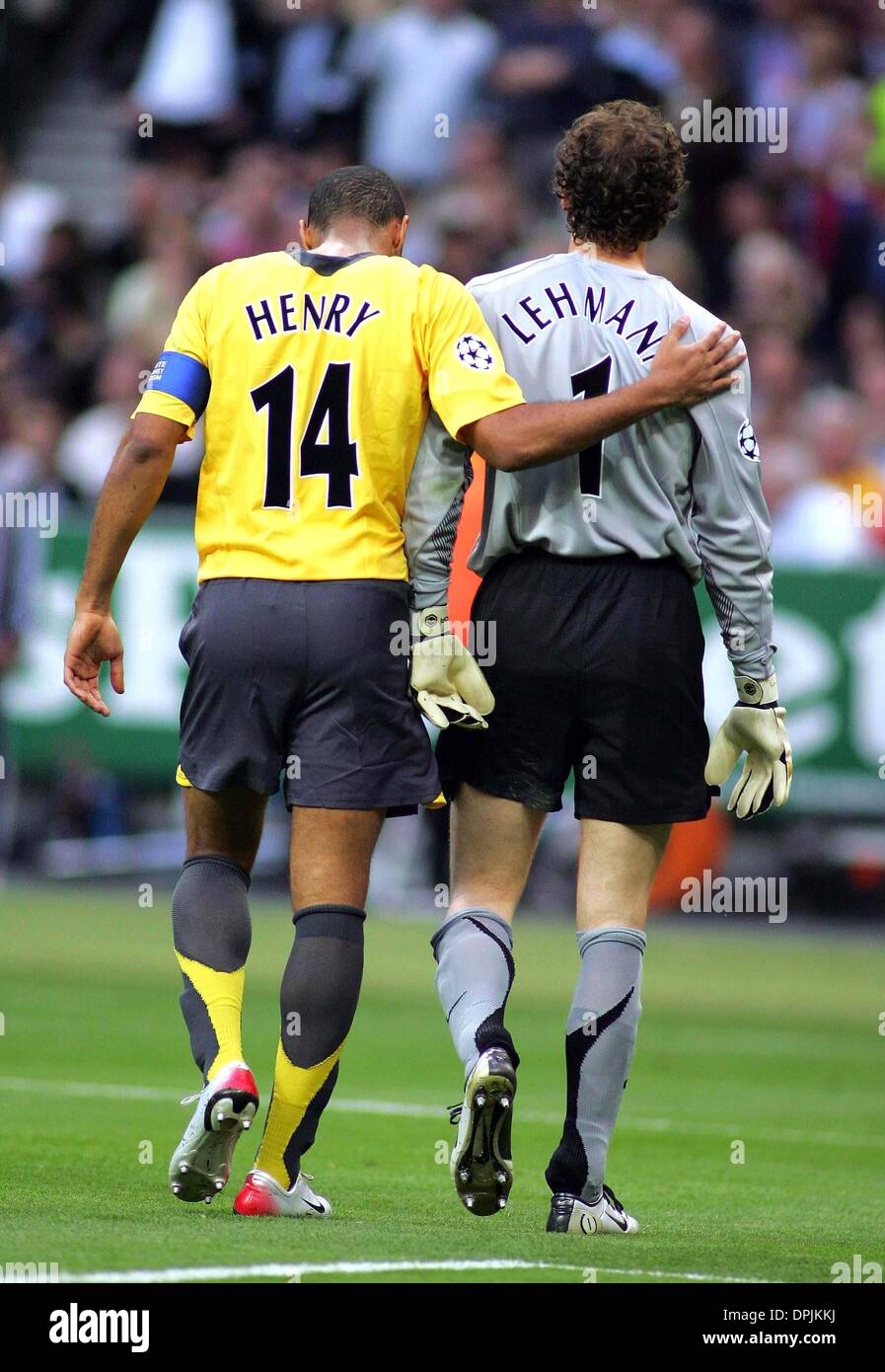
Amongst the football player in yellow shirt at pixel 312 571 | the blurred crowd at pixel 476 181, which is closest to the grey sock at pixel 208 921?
the football player in yellow shirt at pixel 312 571

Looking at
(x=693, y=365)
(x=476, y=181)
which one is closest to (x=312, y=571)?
(x=693, y=365)

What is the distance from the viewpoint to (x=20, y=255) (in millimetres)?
17750

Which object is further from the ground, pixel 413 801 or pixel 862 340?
pixel 862 340

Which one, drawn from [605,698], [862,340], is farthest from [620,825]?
[862,340]

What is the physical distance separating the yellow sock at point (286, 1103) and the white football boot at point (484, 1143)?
18.8 inches

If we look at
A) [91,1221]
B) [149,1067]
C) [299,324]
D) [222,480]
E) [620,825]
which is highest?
[299,324]

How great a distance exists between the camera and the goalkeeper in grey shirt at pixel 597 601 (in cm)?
483

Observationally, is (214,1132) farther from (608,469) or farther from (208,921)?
(608,469)

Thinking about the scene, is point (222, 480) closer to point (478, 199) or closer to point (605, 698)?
point (605, 698)

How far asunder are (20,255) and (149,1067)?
1128cm

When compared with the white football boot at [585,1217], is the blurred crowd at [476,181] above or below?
above

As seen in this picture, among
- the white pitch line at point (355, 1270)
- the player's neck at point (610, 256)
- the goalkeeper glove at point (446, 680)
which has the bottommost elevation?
the white pitch line at point (355, 1270)

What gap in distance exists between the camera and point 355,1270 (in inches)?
154

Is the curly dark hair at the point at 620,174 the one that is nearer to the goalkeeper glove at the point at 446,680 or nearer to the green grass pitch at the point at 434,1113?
the goalkeeper glove at the point at 446,680
